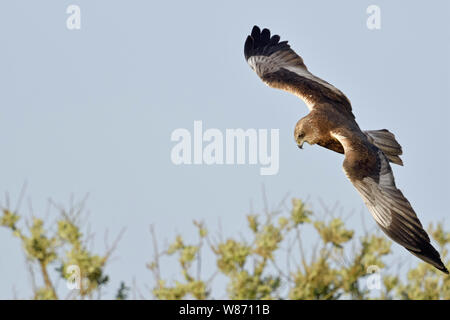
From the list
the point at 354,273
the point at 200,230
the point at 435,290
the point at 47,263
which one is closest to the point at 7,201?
the point at 47,263

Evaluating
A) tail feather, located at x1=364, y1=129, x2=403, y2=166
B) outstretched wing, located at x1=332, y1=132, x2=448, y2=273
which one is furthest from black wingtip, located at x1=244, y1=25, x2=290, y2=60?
outstretched wing, located at x1=332, y1=132, x2=448, y2=273

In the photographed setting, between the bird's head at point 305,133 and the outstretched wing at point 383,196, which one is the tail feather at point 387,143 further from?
the outstretched wing at point 383,196

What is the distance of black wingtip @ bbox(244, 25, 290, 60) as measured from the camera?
1742 centimetres

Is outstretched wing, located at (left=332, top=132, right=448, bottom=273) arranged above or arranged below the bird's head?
below

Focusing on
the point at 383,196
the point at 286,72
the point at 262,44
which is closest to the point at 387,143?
the point at 383,196

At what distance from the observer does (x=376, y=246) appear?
69.2 feet

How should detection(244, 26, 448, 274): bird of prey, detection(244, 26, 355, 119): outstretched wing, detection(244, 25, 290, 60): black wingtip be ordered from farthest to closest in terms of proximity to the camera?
detection(244, 25, 290, 60): black wingtip, detection(244, 26, 355, 119): outstretched wing, detection(244, 26, 448, 274): bird of prey

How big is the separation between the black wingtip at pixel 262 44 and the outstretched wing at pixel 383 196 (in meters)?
3.55

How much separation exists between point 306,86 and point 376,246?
241 inches

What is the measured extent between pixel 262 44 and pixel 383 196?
15.2 feet

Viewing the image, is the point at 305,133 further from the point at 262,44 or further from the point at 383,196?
the point at 262,44

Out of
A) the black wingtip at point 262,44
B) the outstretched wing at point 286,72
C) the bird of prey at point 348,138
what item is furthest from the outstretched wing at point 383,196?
the black wingtip at point 262,44

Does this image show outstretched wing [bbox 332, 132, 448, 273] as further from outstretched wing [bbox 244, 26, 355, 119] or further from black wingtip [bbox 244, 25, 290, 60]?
black wingtip [bbox 244, 25, 290, 60]
